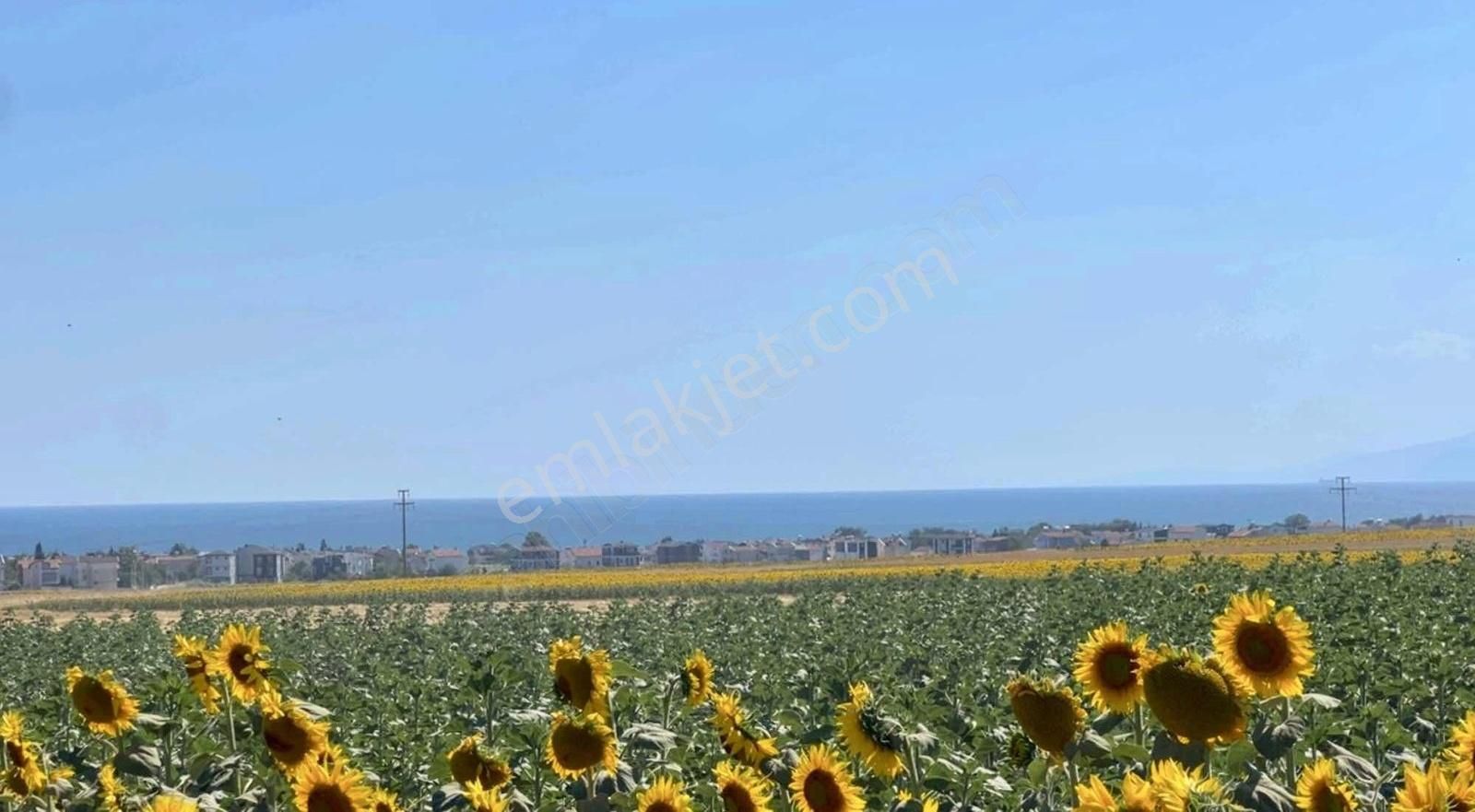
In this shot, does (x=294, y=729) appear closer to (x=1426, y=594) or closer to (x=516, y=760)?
(x=516, y=760)

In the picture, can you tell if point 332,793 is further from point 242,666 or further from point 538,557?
point 538,557

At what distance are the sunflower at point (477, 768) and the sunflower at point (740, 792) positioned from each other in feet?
2.26

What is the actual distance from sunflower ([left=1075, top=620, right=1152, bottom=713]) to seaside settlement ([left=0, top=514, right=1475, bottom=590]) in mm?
68157

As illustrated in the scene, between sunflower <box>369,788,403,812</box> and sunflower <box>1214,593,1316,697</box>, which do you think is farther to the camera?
sunflower <box>369,788,403,812</box>

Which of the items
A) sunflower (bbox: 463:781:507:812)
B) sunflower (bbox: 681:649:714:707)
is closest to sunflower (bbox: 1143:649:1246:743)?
sunflower (bbox: 463:781:507:812)

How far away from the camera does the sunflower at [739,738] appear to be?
4.82 m

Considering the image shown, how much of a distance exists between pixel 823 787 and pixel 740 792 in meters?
0.21

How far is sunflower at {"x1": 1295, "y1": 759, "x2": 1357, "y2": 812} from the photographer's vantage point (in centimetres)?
332

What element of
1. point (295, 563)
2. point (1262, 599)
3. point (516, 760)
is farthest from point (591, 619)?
point (295, 563)

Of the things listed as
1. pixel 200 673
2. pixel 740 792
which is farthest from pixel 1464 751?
pixel 200 673

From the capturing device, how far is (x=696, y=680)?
561 centimetres

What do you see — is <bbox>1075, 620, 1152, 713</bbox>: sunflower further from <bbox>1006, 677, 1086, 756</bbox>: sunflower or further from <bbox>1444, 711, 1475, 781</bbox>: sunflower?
<bbox>1444, 711, 1475, 781</bbox>: sunflower

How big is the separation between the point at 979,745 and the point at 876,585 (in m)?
31.3

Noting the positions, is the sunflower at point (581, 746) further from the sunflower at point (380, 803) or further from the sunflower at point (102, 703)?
the sunflower at point (102, 703)
